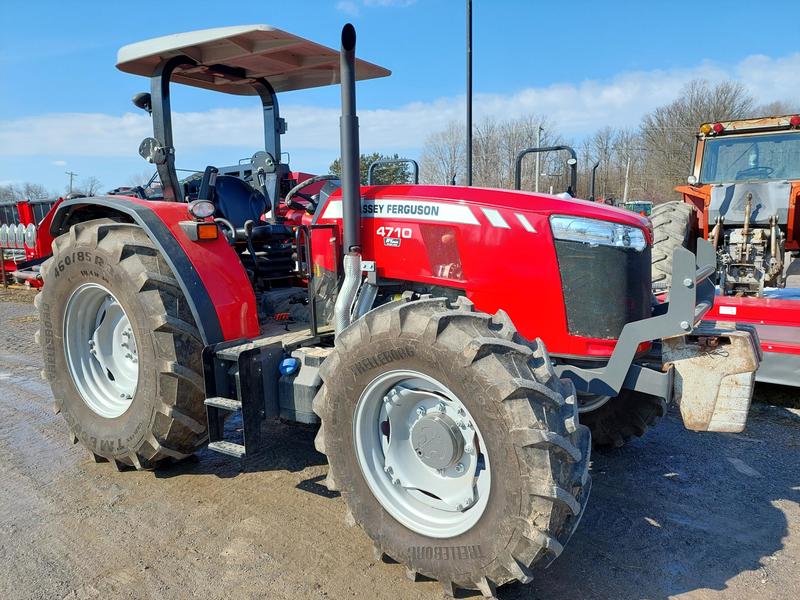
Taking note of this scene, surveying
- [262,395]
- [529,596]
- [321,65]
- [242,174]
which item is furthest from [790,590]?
[242,174]

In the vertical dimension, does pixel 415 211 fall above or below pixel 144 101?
below

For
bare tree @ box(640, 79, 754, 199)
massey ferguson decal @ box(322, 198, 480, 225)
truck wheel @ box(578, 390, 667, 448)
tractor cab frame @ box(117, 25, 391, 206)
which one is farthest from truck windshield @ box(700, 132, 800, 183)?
bare tree @ box(640, 79, 754, 199)

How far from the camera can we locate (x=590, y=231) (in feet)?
8.91

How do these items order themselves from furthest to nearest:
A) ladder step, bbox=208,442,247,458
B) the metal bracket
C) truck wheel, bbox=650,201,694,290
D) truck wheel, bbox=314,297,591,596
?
truck wheel, bbox=650,201,694,290, ladder step, bbox=208,442,247,458, the metal bracket, truck wheel, bbox=314,297,591,596

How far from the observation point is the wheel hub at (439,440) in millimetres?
2461

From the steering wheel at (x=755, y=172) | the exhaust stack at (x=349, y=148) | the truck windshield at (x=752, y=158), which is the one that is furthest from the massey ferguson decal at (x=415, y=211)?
the steering wheel at (x=755, y=172)

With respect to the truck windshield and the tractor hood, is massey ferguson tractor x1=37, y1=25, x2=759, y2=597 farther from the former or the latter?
the truck windshield

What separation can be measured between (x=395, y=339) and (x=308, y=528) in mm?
1173

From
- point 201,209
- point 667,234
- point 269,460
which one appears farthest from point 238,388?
point 667,234

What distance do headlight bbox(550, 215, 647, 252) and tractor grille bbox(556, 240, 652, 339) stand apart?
0.02m

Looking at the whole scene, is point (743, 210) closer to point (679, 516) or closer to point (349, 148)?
point (679, 516)

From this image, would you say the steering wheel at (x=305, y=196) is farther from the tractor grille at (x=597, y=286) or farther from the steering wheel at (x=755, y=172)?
the steering wheel at (x=755, y=172)

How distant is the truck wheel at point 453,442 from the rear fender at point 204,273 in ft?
2.89

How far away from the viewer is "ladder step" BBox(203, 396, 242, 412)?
2.97 meters
